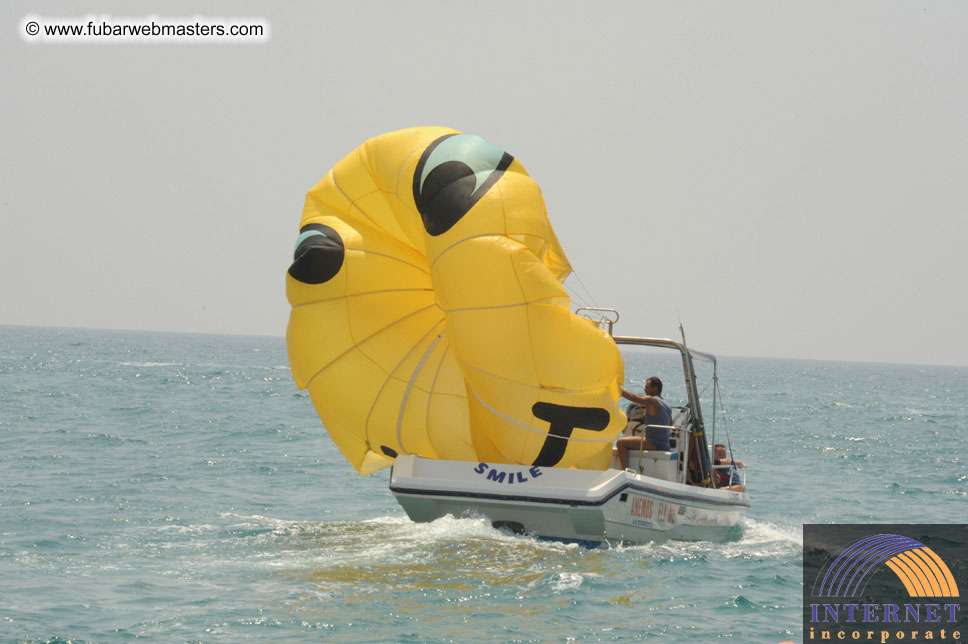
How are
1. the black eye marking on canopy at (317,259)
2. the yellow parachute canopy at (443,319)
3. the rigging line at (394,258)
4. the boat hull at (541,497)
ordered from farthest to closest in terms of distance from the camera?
1. the rigging line at (394,258)
2. the black eye marking on canopy at (317,259)
3. the boat hull at (541,497)
4. the yellow parachute canopy at (443,319)

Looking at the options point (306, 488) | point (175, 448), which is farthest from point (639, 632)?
point (175, 448)

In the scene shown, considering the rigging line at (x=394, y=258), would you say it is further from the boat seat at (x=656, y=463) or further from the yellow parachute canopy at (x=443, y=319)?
the boat seat at (x=656, y=463)

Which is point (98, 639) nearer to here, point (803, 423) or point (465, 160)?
point (465, 160)

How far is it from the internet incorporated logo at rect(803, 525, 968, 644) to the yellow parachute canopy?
270 centimetres

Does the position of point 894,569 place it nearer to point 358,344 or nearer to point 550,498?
point 550,498

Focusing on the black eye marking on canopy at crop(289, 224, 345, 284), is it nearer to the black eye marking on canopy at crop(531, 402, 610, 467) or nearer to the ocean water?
the black eye marking on canopy at crop(531, 402, 610, 467)

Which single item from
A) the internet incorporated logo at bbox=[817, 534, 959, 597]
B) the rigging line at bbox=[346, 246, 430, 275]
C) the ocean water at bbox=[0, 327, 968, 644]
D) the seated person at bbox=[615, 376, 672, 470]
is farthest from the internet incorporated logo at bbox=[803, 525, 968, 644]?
the rigging line at bbox=[346, 246, 430, 275]

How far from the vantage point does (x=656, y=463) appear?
12414 mm

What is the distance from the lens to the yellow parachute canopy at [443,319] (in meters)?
10.9

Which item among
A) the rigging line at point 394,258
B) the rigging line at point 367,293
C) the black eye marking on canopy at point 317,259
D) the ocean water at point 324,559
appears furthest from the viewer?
the rigging line at point 394,258

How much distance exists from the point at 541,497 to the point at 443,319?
2.60m

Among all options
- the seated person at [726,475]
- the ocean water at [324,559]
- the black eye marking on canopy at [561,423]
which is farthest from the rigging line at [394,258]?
the seated person at [726,475]

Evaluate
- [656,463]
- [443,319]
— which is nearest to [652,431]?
[656,463]

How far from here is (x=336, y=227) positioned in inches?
488
